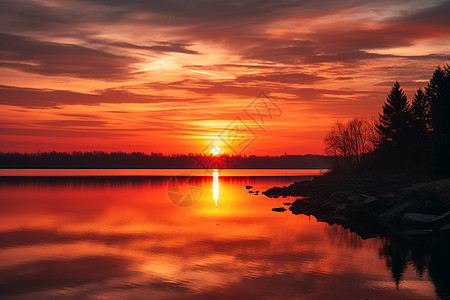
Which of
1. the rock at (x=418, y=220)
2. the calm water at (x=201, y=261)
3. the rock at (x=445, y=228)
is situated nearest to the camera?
the calm water at (x=201, y=261)

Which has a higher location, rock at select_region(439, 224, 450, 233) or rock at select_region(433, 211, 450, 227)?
rock at select_region(433, 211, 450, 227)

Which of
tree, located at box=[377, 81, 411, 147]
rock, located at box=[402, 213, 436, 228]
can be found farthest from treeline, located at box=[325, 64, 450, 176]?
rock, located at box=[402, 213, 436, 228]

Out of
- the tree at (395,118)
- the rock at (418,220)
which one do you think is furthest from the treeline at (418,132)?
the rock at (418,220)

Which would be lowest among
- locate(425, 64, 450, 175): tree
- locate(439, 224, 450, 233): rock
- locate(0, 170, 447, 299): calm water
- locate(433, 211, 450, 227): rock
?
locate(0, 170, 447, 299): calm water

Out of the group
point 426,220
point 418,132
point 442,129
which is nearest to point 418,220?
point 426,220

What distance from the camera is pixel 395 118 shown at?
8200 cm

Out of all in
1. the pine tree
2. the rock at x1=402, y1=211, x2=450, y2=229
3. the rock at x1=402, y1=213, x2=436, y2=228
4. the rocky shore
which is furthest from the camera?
the pine tree

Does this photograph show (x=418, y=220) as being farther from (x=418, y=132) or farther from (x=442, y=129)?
(x=418, y=132)

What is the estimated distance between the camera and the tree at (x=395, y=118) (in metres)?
80.4

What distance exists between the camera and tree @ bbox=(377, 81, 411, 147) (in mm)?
80438

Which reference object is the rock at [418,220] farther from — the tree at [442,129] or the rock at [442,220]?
the tree at [442,129]

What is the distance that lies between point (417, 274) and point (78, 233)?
25793 millimetres

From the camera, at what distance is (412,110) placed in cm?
8044

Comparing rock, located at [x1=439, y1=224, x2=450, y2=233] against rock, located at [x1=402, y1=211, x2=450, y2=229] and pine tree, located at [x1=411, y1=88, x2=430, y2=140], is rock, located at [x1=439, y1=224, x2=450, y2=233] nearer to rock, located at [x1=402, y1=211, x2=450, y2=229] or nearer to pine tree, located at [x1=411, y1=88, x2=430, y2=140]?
rock, located at [x1=402, y1=211, x2=450, y2=229]
